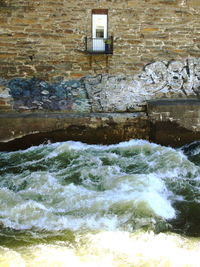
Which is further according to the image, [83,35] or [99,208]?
[83,35]

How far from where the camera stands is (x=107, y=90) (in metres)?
7.17

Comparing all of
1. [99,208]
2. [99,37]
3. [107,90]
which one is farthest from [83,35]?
[99,208]

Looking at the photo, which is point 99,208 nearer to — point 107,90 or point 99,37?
point 107,90

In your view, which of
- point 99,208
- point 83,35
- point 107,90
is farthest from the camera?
point 107,90

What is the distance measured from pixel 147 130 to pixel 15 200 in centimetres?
346

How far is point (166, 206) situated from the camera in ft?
14.9

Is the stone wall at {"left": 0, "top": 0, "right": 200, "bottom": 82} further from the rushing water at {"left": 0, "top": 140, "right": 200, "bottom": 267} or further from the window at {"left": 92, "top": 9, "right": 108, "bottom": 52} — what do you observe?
the rushing water at {"left": 0, "top": 140, "right": 200, "bottom": 267}

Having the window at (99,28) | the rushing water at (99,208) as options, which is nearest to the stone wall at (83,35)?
the window at (99,28)

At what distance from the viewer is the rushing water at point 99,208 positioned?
3543mm

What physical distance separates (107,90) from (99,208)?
3.41m

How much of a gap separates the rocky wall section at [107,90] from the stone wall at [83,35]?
16cm

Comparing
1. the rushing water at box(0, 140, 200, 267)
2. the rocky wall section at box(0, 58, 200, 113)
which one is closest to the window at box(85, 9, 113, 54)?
the rocky wall section at box(0, 58, 200, 113)

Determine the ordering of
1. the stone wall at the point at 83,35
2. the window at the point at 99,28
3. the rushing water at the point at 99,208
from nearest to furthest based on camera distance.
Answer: the rushing water at the point at 99,208, the stone wall at the point at 83,35, the window at the point at 99,28

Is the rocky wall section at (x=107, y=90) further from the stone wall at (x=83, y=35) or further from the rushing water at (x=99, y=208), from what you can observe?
the rushing water at (x=99, y=208)
